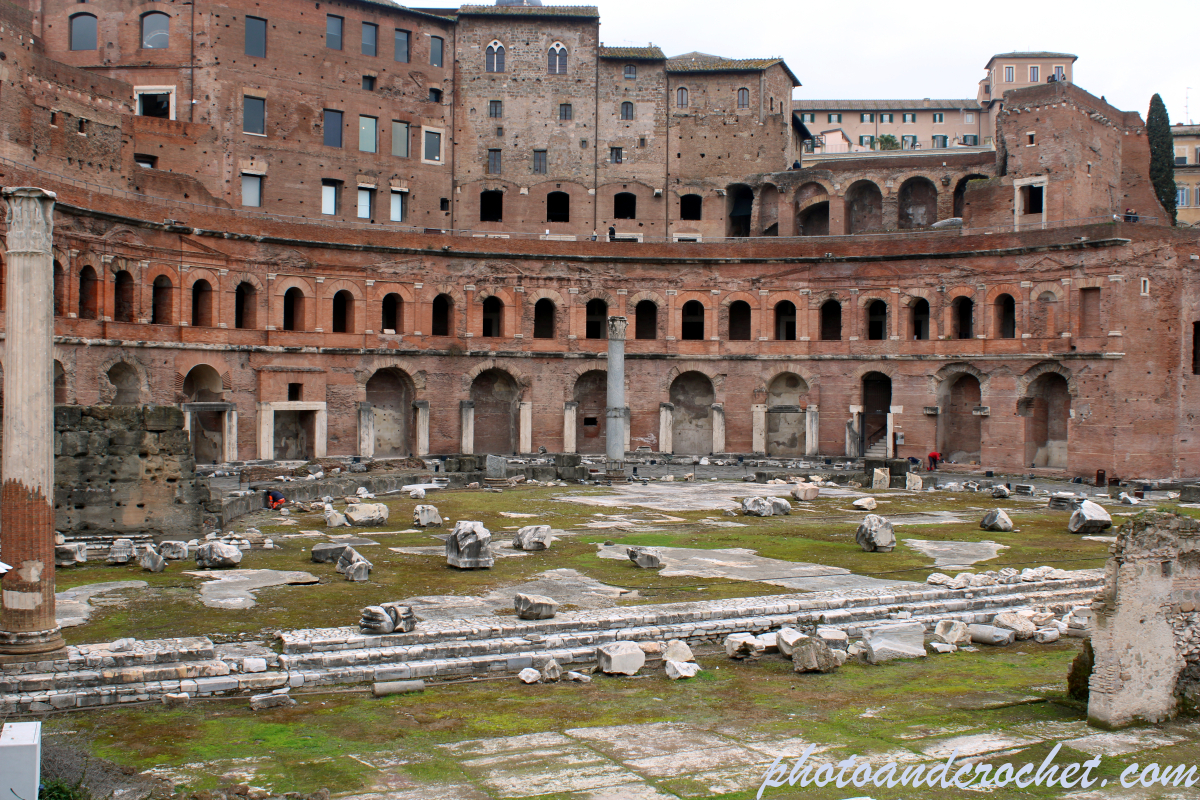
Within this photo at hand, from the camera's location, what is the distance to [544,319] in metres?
42.0

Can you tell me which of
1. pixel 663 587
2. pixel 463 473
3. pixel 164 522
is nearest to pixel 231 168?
pixel 463 473

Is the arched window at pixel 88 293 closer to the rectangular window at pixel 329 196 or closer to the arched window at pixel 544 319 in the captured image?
the rectangular window at pixel 329 196

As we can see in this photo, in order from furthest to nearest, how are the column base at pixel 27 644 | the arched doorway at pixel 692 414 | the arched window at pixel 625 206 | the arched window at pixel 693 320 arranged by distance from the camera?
the arched window at pixel 625 206 < the arched window at pixel 693 320 < the arched doorway at pixel 692 414 < the column base at pixel 27 644

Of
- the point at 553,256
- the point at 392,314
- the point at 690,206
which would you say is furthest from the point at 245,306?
the point at 690,206

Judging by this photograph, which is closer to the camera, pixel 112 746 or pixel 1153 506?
pixel 112 746

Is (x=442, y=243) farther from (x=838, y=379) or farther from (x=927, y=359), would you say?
(x=927, y=359)

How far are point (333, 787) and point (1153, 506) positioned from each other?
78.2 ft

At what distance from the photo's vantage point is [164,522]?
1825 cm

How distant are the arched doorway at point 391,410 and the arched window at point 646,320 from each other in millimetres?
9898

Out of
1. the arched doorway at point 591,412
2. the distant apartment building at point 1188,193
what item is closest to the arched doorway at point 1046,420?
the arched doorway at point 591,412

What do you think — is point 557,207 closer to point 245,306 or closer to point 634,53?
point 634,53

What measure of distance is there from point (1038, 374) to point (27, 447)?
106 ft

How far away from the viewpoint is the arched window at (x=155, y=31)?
3853 cm

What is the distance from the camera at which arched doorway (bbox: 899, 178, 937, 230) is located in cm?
4456
